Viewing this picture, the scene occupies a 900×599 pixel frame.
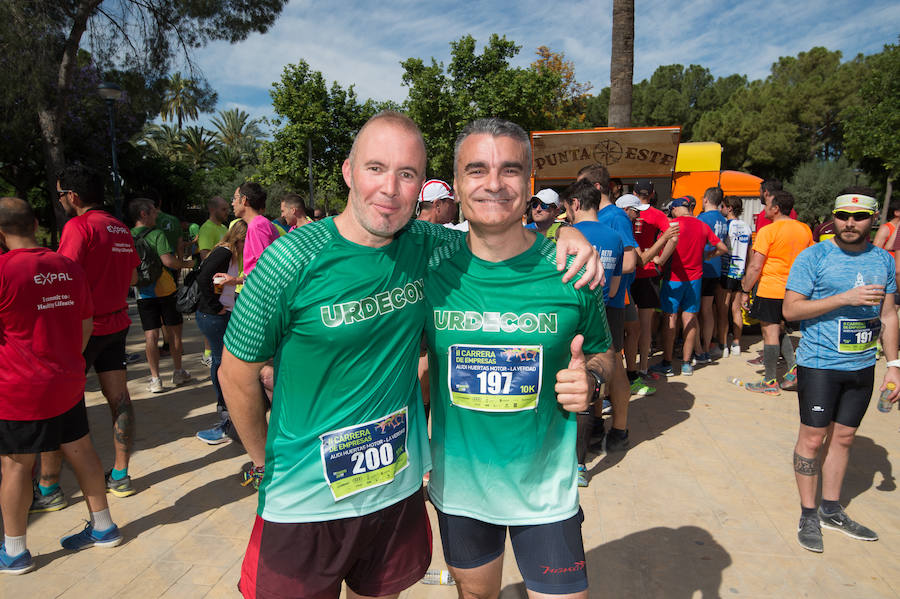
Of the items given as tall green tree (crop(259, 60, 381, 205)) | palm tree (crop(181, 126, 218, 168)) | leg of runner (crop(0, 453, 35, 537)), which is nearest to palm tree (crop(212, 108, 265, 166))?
palm tree (crop(181, 126, 218, 168))

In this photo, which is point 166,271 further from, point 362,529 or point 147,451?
point 362,529

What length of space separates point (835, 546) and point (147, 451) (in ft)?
18.1

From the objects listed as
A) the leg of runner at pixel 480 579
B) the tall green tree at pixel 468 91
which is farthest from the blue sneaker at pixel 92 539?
the tall green tree at pixel 468 91

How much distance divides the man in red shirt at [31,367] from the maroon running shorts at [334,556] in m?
2.08

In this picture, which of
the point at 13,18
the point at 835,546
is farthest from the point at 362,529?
the point at 13,18

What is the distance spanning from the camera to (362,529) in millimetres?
1762

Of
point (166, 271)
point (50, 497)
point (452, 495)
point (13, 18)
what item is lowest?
point (50, 497)

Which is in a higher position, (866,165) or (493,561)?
(866,165)

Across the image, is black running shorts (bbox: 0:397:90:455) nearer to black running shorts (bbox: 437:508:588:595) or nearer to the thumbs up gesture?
black running shorts (bbox: 437:508:588:595)

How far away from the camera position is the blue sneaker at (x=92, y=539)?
3.31 metres

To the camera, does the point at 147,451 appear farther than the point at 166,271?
No

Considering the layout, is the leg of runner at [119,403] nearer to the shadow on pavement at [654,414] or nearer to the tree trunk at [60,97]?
the shadow on pavement at [654,414]

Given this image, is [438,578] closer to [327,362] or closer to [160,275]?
[327,362]

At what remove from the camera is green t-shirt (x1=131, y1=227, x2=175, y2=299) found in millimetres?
5961
